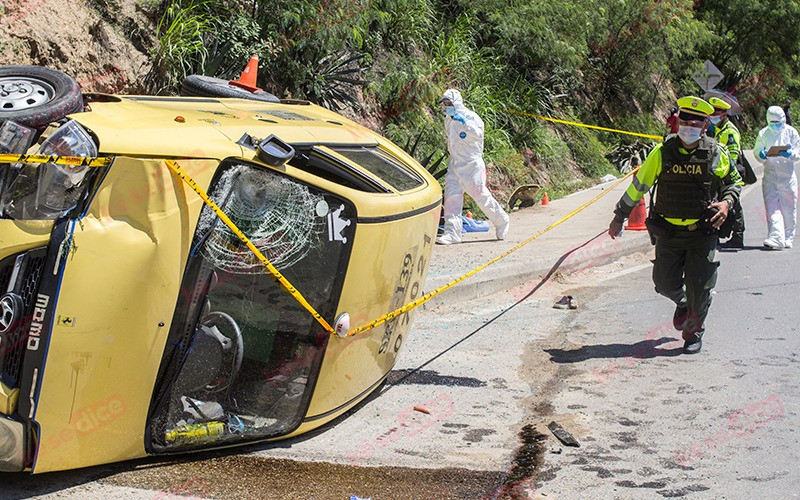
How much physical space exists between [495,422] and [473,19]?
1317cm

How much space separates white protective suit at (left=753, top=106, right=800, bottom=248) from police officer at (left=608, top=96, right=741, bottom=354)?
5163 mm

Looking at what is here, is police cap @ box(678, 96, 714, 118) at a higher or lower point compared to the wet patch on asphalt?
higher

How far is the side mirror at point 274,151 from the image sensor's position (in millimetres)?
4254

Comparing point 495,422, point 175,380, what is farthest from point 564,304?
point 175,380

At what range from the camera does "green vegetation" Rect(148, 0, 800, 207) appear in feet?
38.0

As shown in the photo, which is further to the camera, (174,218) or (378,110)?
(378,110)

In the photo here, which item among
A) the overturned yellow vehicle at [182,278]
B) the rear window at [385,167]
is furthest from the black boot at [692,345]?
the overturned yellow vehicle at [182,278]

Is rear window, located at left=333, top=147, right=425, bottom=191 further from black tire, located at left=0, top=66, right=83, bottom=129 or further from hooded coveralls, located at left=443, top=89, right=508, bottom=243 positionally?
hooded coveralls, located at left=443, top=89, right=508, bottom=243

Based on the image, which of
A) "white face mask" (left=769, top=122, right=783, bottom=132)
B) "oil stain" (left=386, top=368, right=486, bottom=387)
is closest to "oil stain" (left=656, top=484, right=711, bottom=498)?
"oil stain" (left=386, top=368, right=486, bottom=387)

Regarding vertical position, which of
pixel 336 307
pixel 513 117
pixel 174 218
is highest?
pixel 174 218

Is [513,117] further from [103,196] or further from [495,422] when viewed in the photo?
[103,196]

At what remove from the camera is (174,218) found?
4.00 m

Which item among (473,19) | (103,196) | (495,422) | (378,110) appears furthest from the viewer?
(473,19)

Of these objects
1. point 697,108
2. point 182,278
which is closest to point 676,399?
point 697,108
